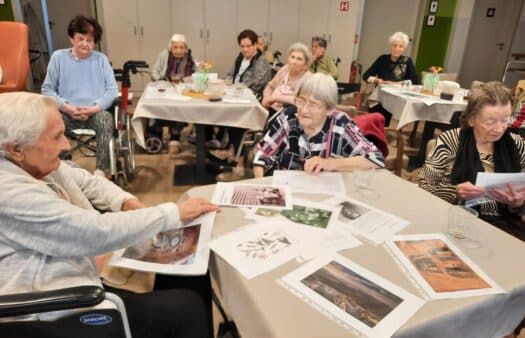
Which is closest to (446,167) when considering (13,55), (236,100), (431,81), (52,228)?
(52,228)

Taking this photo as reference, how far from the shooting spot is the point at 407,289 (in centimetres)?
93

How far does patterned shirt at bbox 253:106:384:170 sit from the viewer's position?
184cm

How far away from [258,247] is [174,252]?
0.24 m

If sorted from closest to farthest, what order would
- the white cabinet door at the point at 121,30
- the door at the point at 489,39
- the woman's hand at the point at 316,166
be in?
the woman's hand at the point at 316,166 < the white cabinet door at the point at 121,30 < the door at the point at 489,39

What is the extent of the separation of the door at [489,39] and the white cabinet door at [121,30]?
6274mm

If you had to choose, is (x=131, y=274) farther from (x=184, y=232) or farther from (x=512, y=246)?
(x=512, y=246)

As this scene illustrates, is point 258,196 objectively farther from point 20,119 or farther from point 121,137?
point 121,137

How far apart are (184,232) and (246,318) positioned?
37cm

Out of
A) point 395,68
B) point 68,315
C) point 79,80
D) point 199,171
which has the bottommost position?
point 199,171

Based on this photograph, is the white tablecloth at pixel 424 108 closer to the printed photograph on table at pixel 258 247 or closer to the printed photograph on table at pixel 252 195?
the printed photograph on table at pixel 252 195

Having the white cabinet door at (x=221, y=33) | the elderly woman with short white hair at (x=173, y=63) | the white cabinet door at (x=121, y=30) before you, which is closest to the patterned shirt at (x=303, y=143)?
the elderly woman with short white hair at (x=173, y=63)

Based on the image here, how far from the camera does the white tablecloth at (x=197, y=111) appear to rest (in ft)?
9.55

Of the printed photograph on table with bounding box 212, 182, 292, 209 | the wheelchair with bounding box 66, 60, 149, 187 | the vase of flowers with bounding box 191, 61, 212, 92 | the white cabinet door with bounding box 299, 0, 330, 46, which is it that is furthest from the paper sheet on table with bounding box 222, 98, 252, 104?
the white cabinet door with bounding box 299, 0, 330, 46

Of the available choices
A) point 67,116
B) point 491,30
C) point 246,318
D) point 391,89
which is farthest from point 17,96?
point 491,30
